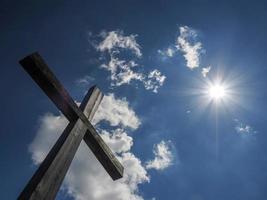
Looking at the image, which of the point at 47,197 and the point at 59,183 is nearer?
the point at 47,197

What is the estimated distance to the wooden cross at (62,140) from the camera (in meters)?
1.84

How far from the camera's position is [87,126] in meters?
2.86

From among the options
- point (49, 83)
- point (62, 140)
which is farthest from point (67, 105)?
point (62, 140)

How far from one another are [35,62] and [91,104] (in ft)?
3.29

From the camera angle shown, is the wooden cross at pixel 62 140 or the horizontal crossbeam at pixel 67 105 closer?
the wooden cross at pixel 62 140

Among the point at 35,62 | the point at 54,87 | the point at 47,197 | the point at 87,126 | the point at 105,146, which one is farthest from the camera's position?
the point at 105,146

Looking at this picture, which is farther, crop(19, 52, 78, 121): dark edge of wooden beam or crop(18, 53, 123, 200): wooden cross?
crop(19, 52, 78, 121): dark edge of wooden beam

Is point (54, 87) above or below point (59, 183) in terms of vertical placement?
above

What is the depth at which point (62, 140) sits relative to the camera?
7.61 ft

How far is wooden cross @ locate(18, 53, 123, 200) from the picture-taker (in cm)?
184

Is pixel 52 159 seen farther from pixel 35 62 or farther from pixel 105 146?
pixel 105 146

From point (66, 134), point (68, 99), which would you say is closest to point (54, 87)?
point (68, 99)

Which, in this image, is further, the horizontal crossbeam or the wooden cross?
the horizontal crossbeam

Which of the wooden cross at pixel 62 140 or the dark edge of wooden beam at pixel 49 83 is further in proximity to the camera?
the dark edge of wooden beam at pixel 49 83
